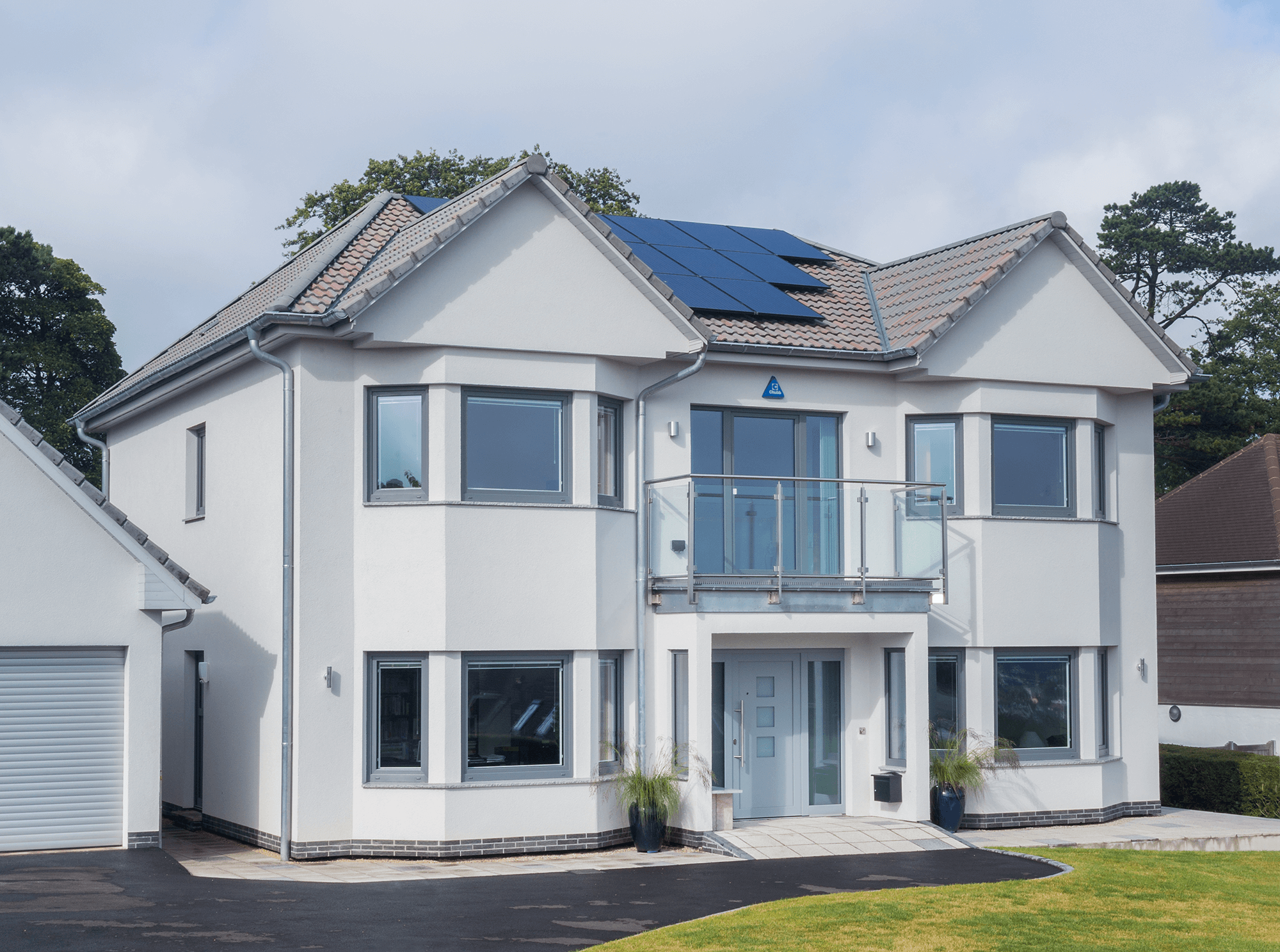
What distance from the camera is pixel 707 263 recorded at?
72.1ft

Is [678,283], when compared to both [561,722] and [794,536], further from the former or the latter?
[561,722]

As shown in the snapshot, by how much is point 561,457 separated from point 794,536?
3090 mm

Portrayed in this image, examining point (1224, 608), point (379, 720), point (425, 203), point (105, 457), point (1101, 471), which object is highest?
point (425, 203)

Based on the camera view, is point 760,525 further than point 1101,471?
No

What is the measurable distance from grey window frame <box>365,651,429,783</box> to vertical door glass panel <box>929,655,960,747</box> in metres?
6.83

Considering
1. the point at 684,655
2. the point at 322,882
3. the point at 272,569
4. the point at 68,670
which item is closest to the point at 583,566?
the point at 684,655

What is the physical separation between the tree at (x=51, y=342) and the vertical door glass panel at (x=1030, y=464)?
1143 inches

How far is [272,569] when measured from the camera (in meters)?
18.0

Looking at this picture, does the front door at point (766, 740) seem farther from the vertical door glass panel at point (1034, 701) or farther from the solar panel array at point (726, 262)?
the solar panel array at point (726, 262)

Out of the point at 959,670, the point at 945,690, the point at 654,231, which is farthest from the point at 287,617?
the point at 654,231

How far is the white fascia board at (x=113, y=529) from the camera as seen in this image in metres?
17.0

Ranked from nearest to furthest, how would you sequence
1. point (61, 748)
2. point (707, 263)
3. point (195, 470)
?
point (61, 748) → point (195, 470) → point (707, 263)

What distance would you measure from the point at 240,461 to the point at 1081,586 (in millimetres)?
11147

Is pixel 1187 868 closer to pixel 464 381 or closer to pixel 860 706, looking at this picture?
pixel 860 706
